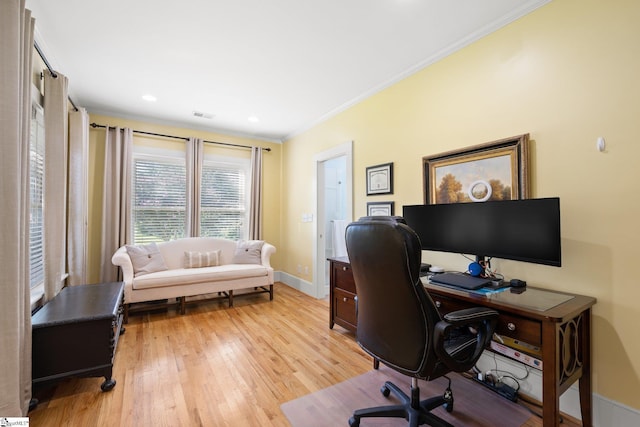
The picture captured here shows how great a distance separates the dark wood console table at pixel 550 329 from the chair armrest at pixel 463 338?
0.12m

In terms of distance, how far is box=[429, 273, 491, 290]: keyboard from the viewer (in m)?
1.76

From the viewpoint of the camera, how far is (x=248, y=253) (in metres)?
4.27

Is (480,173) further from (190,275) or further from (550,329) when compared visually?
(190,275)

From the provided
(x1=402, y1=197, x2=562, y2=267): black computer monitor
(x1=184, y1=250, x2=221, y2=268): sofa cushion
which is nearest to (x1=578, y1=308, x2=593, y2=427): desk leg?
(x1=402, y1=197, x2=562, y2=267): black computer monitor

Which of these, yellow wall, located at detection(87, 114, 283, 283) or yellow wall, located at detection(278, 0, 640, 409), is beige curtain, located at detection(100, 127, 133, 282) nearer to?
yellow wall, located at detection(87, 114, 283, 283)

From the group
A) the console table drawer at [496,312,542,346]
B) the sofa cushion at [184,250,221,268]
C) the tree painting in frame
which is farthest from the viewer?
the sofa cushion at [184,250,221,268]

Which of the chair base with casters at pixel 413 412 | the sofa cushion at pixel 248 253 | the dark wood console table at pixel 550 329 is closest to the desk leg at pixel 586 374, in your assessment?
the dark wood console table at pixel 550 329

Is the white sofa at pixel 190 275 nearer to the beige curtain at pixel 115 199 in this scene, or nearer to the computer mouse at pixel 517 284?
the beige curtain at pixel 115 199

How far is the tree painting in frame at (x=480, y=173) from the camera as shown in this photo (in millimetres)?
1957

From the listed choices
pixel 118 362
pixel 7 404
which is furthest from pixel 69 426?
pixel 118 362

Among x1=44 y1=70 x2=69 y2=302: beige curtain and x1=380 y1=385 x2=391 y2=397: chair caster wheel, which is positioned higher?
x1=44 y1=70 x2=69 y2=302: beige curtain

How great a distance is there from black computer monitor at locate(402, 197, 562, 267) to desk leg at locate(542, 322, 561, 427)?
1.52ft

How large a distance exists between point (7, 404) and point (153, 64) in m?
2.73

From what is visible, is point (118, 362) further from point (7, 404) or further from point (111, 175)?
point (111, 175)
